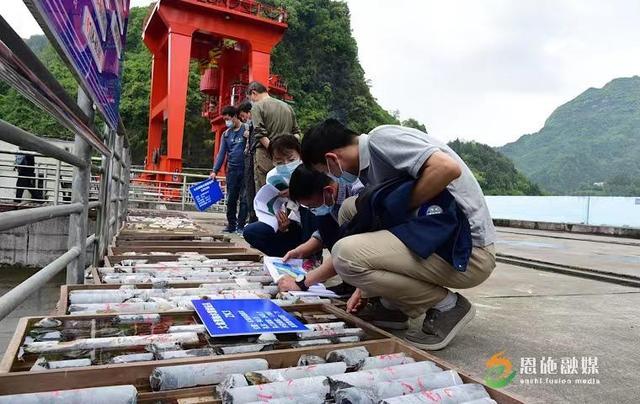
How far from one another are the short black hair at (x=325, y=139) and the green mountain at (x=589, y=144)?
32982 millimetres

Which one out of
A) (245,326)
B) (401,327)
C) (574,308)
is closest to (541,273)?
(574,308)

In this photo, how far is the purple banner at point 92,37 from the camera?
51.0 inches

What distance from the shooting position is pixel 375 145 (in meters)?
1.90

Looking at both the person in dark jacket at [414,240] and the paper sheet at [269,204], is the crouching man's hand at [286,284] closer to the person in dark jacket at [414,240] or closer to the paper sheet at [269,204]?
the person in dark jacket at [414,240]

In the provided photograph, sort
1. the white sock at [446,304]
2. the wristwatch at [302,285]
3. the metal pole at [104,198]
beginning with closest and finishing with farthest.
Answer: the white sock at [446,304]
the wristwatch at [302,285]
the metal pole at [104,198]

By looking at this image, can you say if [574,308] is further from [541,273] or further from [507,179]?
[507,179]

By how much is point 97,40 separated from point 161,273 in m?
1.34

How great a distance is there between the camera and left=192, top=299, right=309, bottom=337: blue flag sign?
5.54ft

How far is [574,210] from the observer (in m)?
11.8

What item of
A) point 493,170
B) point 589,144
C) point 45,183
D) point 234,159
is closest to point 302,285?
point 234,159

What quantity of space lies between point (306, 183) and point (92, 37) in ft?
3.64

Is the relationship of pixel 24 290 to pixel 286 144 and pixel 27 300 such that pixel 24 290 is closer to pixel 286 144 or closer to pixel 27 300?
pixel 286 144

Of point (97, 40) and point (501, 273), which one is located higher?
point (97, 40)

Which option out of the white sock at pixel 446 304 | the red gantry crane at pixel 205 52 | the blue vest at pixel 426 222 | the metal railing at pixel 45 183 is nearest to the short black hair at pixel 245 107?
the metal railing at pixel 45 183
